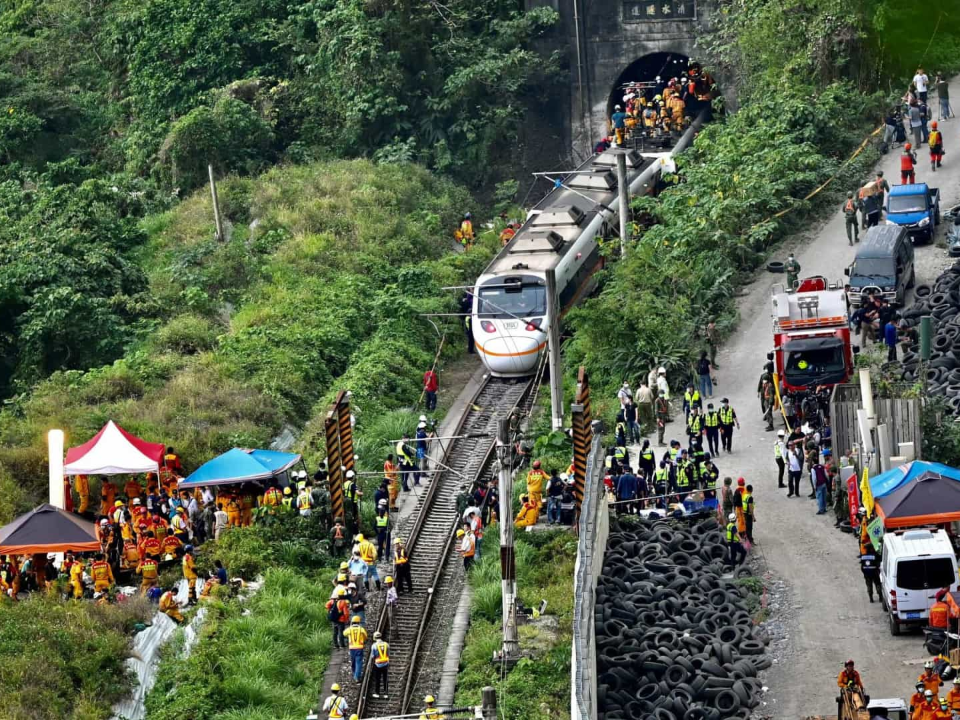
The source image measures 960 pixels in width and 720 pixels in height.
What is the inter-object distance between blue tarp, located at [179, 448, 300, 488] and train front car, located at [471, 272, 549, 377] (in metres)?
8.12

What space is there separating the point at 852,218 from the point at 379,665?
20.8m

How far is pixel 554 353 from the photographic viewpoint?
35312 mm

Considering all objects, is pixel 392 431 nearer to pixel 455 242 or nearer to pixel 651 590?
pixel 651 590

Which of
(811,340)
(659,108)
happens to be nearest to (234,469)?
(811,340)

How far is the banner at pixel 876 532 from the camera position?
87.2ft

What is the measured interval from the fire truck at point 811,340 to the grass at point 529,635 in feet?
21.3

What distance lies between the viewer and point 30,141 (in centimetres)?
5838

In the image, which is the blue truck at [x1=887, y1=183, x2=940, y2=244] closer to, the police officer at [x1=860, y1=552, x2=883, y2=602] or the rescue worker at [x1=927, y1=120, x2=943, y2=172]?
the rescue worker at [x1=927, y1=120, x2=943, y2=172]

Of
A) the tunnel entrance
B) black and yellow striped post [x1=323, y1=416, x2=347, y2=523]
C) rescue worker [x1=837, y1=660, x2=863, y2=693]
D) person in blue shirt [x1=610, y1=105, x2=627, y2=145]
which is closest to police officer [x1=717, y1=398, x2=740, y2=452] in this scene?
black and yellow striped post [x1=323, y1=416, x2=347, y2=523]

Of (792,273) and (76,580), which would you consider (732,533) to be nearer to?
(792,273)

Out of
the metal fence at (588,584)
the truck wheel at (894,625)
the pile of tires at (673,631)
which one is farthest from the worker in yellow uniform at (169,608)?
the truck wheel at (894,625)

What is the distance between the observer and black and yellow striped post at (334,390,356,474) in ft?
107

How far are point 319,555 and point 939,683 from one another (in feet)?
45.8

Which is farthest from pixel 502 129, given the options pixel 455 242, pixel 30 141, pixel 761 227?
pixel 30 141
